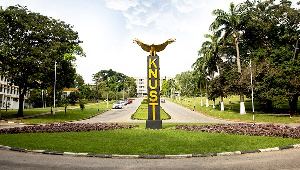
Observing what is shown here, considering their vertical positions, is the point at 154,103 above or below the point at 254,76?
below

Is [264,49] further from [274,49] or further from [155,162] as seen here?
[155,162]

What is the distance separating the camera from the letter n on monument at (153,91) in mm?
17031

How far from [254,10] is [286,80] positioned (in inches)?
513

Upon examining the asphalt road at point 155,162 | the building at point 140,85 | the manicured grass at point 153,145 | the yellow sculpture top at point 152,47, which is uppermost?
the building at point 140,85

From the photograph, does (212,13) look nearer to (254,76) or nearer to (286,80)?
(254,76)

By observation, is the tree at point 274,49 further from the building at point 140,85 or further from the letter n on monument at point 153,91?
the building at point 140,85

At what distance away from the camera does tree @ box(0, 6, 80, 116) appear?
24812mm

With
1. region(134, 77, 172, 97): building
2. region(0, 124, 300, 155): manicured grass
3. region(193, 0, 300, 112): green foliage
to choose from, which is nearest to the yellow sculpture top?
region(0, 124, 300, 155): manicured grass

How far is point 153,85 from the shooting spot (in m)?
17.3

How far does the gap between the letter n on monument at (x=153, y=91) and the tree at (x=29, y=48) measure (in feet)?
48.8

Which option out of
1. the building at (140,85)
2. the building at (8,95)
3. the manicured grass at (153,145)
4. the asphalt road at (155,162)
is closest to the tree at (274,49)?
the manicured grass at (153,145)

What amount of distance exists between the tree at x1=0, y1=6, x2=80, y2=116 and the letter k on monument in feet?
47.7

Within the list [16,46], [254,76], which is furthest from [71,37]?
[254,76]

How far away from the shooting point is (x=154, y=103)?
56.6 feet
